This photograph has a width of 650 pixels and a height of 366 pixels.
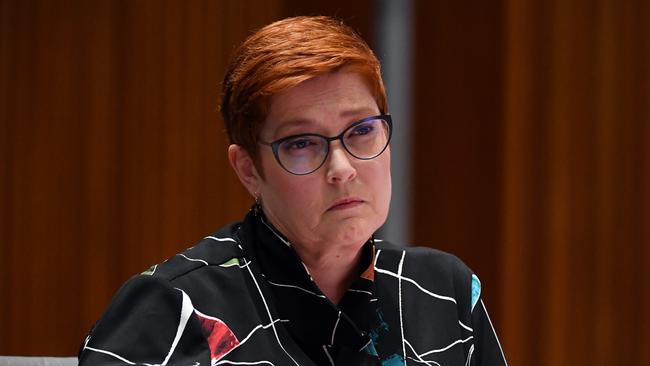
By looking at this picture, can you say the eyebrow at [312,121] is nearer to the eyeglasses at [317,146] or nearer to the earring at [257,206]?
the eyeglasses at [317,146]

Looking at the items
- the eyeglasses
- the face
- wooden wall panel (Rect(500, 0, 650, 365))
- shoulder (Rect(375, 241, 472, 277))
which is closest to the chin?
the face

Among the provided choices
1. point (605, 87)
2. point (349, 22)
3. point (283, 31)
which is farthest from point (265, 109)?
point (349, 22)

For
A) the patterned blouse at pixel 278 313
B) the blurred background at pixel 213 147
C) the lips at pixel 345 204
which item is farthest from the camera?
the blurred background at pixel 213 147

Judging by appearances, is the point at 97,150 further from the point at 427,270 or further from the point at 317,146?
the point at 317,146

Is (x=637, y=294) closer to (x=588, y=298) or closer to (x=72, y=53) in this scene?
(x=588, y=298)

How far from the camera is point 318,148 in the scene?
5.07 feet

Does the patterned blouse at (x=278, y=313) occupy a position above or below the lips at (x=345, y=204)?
below

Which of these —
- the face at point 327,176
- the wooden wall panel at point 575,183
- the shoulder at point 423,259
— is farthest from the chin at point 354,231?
the wooden wall panel at point 575,183

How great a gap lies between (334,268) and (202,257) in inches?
8.7

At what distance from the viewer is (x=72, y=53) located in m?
3.16

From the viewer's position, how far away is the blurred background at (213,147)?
297 centimetres

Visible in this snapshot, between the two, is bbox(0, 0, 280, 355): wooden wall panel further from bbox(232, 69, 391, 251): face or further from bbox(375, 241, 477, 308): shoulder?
bbox(232, 69, 391, 251): face

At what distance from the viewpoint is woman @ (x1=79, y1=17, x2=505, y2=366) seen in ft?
4.86

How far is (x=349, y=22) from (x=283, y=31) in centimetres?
175
